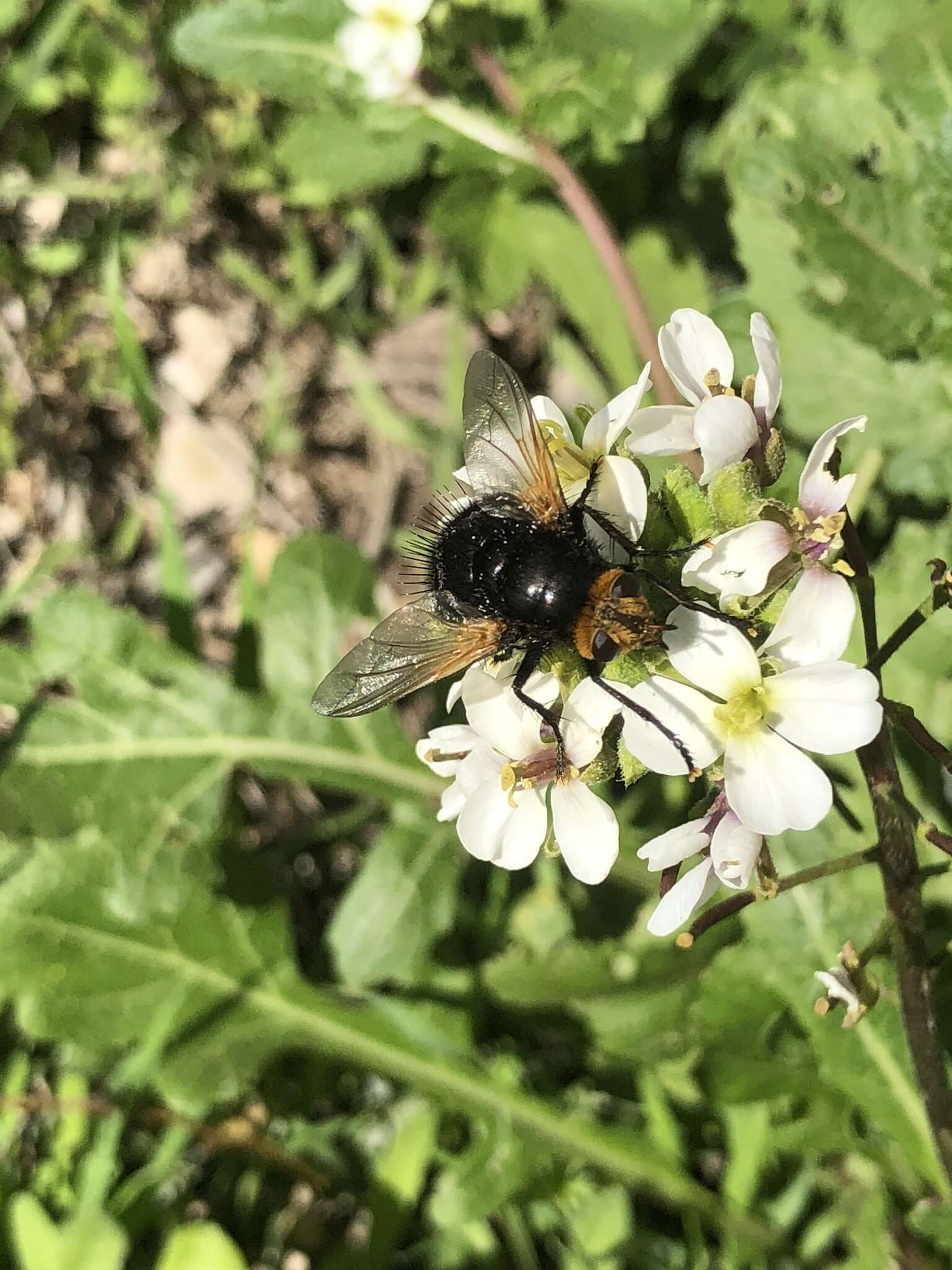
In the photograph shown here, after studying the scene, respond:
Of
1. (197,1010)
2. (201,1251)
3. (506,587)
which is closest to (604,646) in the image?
(506,587)

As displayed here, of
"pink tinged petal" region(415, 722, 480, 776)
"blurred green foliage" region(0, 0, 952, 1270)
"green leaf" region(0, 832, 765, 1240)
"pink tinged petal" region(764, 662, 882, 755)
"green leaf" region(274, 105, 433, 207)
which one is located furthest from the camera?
"green leaf" region(274, 105, 433, 207)

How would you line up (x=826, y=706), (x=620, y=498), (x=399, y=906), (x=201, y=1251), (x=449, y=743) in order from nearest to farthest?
(x=826, y=706)
(x=620, y=498)
(x=449, y=743)
(x=201, y=1251)
(x=399, y=906)

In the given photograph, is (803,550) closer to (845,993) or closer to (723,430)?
(723,430)

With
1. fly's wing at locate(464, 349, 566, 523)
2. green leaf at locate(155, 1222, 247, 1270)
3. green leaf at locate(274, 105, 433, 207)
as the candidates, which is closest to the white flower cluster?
fly's wing at locate(464, 349, 566, 523)

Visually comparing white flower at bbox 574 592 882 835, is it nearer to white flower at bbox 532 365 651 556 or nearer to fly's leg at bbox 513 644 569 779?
fly's leg at bbox 513 644 569 779

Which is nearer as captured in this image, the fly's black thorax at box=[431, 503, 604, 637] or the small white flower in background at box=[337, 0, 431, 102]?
the fly's black thorax at box=[431, 503, 604, 637]

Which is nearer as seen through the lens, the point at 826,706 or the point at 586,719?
the point at 826,706

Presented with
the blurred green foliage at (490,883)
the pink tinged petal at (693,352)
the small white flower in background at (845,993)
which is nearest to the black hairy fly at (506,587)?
the pink tinged petal at (693,352)
